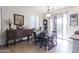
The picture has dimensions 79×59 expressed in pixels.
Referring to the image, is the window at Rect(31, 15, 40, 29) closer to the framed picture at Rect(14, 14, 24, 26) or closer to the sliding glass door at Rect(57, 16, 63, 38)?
the framed picture at Rect(14, 14, 24, 26)

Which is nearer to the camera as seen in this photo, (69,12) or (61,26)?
(69,12)

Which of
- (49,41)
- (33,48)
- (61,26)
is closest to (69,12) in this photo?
(61,26)

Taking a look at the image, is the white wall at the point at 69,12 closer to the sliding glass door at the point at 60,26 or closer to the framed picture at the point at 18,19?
the sliding glass door at the point at 60,26

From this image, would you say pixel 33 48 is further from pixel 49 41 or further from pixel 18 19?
pixel 18 19

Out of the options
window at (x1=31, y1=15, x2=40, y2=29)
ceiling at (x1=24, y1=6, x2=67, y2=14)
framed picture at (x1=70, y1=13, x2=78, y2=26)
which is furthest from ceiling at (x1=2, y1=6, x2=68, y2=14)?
framed picture at (x1=70, y1=13, x2=78, y2=26)

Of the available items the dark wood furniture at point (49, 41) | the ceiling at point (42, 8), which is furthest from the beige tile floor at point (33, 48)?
the ceiling at point (42, 8)

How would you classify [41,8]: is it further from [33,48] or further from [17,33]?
[33,48]

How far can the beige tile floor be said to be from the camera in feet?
6.41

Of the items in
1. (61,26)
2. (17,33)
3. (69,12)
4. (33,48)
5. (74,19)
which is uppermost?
(69,12)

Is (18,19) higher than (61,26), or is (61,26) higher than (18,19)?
(18,19)

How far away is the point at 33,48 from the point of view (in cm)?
200
